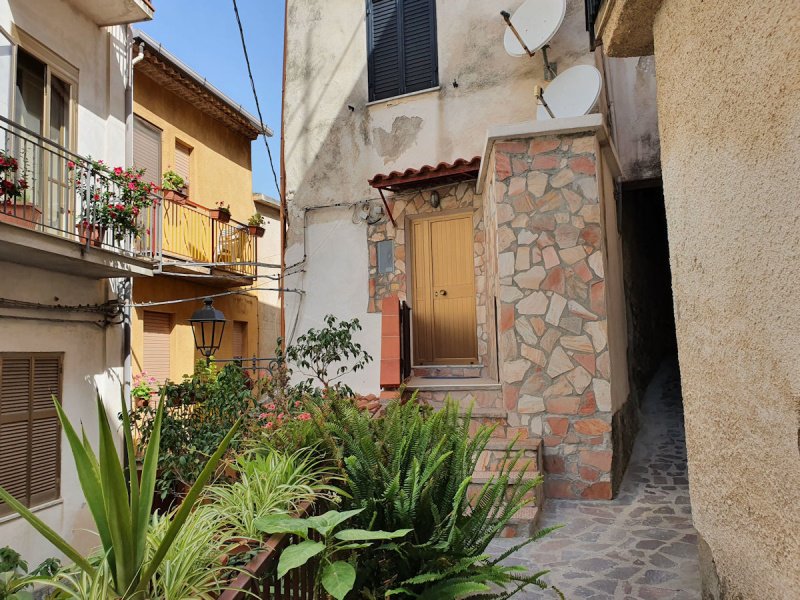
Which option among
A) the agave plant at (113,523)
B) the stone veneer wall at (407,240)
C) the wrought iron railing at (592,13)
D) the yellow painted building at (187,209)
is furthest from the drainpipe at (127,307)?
the wrought iron railing at (592,13)

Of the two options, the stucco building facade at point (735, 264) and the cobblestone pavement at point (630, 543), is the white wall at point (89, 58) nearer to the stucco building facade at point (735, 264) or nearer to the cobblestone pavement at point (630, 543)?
the stucco building facade at point (735, 264)

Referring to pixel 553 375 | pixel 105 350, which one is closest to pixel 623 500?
pixel 553 375

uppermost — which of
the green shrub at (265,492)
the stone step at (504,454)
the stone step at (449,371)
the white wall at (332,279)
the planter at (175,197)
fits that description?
the planter at (175,197)

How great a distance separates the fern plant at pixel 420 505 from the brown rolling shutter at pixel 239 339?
10.5m

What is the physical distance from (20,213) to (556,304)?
19.2 feet

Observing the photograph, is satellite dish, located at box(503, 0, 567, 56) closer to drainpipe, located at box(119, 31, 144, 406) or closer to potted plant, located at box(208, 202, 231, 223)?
drainpipe, located at box(119, 31, 144, 406)

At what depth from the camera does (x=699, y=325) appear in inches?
95.6

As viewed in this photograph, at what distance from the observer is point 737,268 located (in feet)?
6.77

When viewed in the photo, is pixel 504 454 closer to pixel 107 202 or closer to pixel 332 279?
pixel 332 279

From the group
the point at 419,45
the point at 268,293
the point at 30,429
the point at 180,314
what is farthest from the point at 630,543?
the point at 268,293

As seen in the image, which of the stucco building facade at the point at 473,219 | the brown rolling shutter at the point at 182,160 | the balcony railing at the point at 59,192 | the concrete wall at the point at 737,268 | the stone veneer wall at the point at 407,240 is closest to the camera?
the concrete wall at the point at 737,268

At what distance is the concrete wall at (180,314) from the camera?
9867mm

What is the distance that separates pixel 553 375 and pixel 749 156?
11.5ft

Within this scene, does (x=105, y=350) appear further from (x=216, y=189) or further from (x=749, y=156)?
(x=749, y=156)
